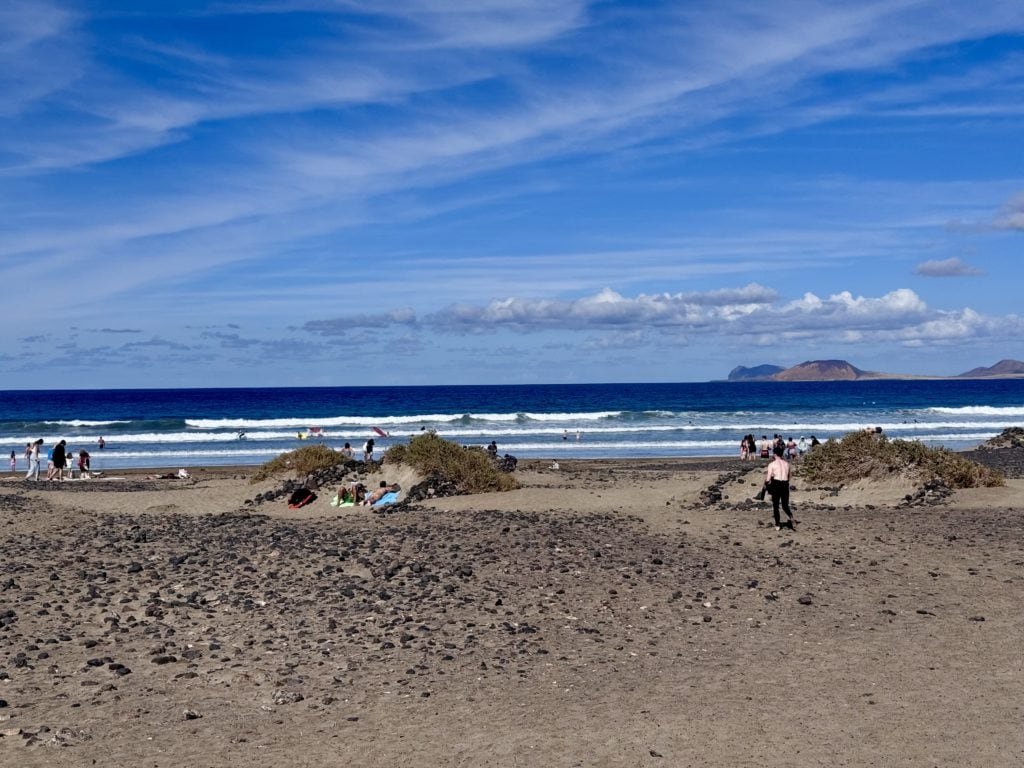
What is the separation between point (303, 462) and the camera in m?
25.4

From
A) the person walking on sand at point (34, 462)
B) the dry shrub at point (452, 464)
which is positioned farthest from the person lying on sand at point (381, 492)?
the person walking on sand at point (34, 462)

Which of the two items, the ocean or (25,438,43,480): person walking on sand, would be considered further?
the ocean

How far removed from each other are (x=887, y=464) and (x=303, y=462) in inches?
544

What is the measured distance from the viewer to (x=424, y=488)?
2198 cm

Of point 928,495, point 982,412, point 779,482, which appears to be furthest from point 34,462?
point 982,412

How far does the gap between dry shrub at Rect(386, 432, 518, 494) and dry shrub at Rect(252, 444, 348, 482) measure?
2.19m

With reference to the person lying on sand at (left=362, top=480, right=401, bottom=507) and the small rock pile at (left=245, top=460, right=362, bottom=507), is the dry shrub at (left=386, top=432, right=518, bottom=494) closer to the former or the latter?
the person lying on sand at (left=362, top=480, right=401, bottom=507)

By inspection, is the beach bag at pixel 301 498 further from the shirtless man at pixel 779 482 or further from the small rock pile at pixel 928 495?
the small rock pile at pixel 928 495

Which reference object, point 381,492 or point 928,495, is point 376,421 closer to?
point 381,492

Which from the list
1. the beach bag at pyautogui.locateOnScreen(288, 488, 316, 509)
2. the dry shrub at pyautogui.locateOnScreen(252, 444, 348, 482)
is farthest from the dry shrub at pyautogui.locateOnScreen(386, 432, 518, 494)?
the dry shrub at pyautogui.locateOnScreen(252, 444, 348, 482)

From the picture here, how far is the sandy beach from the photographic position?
6961 mm

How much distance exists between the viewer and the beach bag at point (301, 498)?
2245 centimetres

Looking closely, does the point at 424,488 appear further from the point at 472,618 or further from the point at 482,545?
the point at 472,618

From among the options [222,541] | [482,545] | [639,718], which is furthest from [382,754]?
[222,541]
